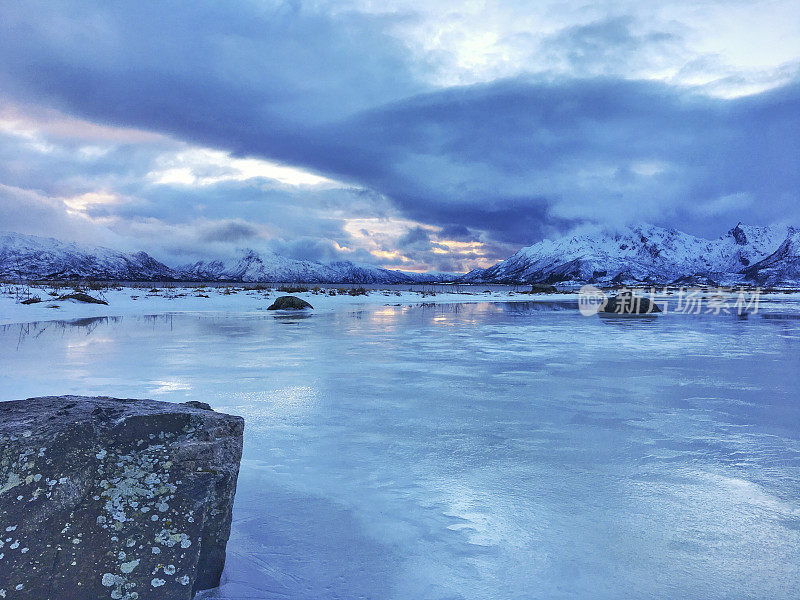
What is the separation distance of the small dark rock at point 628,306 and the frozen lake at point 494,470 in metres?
16.6

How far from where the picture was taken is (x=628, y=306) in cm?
2612

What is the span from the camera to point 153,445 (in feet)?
8.17

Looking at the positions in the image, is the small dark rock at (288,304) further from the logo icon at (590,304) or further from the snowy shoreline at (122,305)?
the logo icon at (590,304)

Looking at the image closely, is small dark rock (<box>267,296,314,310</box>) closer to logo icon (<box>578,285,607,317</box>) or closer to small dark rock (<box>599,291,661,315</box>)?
logo icon (<box>578,285,607,317</box>)

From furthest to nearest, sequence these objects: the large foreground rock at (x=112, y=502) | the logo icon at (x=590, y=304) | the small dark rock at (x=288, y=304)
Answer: the logo icon at (x=590, y=304)
the small dark rock at (x=288, y=304)
the large foreground rock at (x=112, y=502)

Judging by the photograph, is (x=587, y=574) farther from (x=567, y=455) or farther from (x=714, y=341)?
(x=714, y=341)

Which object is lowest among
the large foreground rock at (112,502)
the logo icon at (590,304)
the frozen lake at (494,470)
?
the frozen lake at (494,470)

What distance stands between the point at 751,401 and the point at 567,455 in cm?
377

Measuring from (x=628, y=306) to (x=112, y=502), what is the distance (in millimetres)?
27898

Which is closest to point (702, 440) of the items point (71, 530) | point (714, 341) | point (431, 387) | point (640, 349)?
point (431, 387)

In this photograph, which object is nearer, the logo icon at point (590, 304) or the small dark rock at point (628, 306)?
the small dark rock at point (628, 306)

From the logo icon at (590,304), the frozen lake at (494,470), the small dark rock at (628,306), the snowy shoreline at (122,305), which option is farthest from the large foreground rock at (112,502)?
the small dark rock at (628,306)

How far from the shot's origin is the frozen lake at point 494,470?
251 centimetres

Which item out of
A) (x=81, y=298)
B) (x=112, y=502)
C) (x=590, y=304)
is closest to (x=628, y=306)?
(x=590, y=304)
